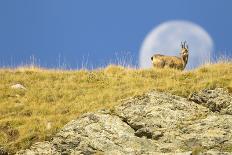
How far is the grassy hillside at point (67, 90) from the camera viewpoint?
60.4 feet

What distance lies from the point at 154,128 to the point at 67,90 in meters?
6.13

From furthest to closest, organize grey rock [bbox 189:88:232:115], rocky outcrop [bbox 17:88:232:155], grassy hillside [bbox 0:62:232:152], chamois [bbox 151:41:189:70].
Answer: chamois [bbox 151:41:189:70], grey rock [bbox 189:88:232:115], grassy hillside [bbox 0:62:232:152], rocky outcrop [bbox 17:88:232:155]

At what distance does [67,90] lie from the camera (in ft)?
75.1

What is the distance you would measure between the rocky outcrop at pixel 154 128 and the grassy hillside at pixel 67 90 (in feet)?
1.89

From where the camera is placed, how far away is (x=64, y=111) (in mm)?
19953

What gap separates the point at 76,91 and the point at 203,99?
211 inches

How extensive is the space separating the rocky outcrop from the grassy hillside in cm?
58

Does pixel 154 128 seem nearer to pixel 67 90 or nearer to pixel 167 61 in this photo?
pixel 67 90

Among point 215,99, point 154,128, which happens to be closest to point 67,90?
point 154,128

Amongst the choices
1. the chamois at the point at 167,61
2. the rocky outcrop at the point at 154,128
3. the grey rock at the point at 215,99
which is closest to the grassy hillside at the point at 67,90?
the grey rock at the point at 215,99

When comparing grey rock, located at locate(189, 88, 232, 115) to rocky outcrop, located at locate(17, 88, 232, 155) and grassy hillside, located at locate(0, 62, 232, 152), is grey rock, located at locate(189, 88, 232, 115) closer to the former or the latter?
rocky outcrop, located at locate(17, 88, 232, 155)

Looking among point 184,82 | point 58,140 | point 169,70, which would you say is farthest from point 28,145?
point 169,70

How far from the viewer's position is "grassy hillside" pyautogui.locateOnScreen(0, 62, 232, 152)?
18406 millimetres

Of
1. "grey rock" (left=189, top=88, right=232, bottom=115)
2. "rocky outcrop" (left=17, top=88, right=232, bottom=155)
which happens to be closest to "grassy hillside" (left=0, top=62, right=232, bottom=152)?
"grey rock" (left=189, top=88, right=232, bottom=115)
